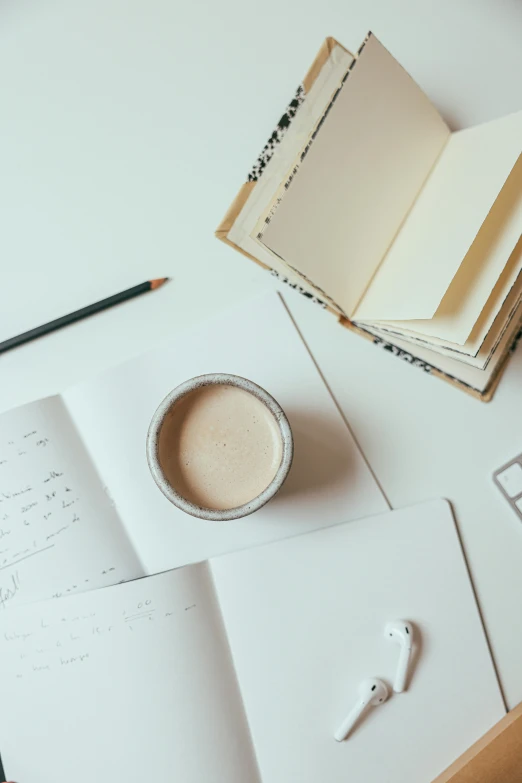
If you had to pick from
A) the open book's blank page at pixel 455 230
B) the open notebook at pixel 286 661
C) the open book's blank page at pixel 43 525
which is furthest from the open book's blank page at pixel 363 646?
the open book's blank page at pixel 455 230

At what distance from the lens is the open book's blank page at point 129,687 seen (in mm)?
646

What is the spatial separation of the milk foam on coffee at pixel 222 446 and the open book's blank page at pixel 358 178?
0.14m

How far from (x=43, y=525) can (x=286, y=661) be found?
294 millimetres

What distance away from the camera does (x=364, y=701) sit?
637 mm

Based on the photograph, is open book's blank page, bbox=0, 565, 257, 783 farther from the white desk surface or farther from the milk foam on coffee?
the white desk surface

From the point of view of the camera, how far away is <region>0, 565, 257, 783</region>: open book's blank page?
2.12 feet

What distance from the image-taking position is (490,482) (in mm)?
654

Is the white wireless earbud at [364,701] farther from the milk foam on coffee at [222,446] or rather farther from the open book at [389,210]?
the open book at [389,210]

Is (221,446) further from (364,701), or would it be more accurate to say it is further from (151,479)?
(364,701)

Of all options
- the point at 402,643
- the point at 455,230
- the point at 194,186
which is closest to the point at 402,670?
the point at 402,643

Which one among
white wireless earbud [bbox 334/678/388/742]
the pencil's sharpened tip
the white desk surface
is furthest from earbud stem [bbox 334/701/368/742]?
the pencil's sharpened tip

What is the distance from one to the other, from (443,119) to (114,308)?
1.31ft

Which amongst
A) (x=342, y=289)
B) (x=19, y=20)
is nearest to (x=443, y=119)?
(x=342, y=289)

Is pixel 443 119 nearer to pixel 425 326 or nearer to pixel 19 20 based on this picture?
pixel 425 326
